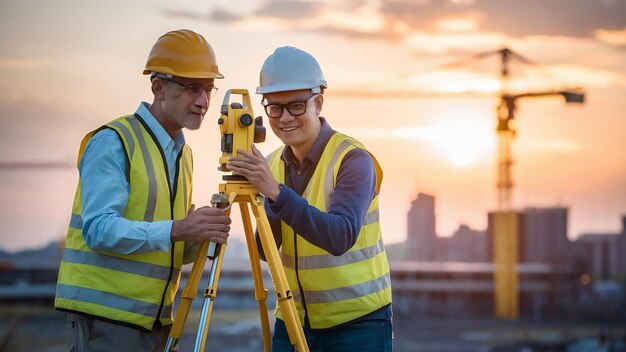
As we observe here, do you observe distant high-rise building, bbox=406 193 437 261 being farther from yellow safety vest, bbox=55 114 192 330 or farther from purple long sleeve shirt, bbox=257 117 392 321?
yellow safety vest, bbox=55 114 192 330

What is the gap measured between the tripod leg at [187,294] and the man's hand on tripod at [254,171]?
0.39 metres

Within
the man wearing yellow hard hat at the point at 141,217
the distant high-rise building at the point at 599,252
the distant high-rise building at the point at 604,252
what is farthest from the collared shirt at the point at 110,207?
the distant high-rise building at the point at 604,252

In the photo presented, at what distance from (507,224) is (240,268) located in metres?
34.3

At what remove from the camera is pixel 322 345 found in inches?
192

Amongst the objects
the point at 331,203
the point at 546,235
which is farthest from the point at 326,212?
the point at 546,235

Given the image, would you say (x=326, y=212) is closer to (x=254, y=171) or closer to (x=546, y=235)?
(x=254, y=171)

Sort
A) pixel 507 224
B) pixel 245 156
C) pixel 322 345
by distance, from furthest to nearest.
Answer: pixel 507 224 < pixel 322 345 < pixel 245 156

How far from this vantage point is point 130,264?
4617mm

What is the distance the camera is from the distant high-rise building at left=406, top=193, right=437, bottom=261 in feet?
532

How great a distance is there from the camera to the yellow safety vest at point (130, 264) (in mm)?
4555

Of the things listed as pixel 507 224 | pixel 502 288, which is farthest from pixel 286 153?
pixel 502 288

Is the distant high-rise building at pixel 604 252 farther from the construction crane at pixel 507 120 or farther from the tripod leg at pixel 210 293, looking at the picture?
the tripod leg at pixel 210 293

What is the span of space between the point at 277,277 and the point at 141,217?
0.71 metres

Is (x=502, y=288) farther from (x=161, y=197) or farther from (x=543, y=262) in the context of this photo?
(x=161, y=197)
